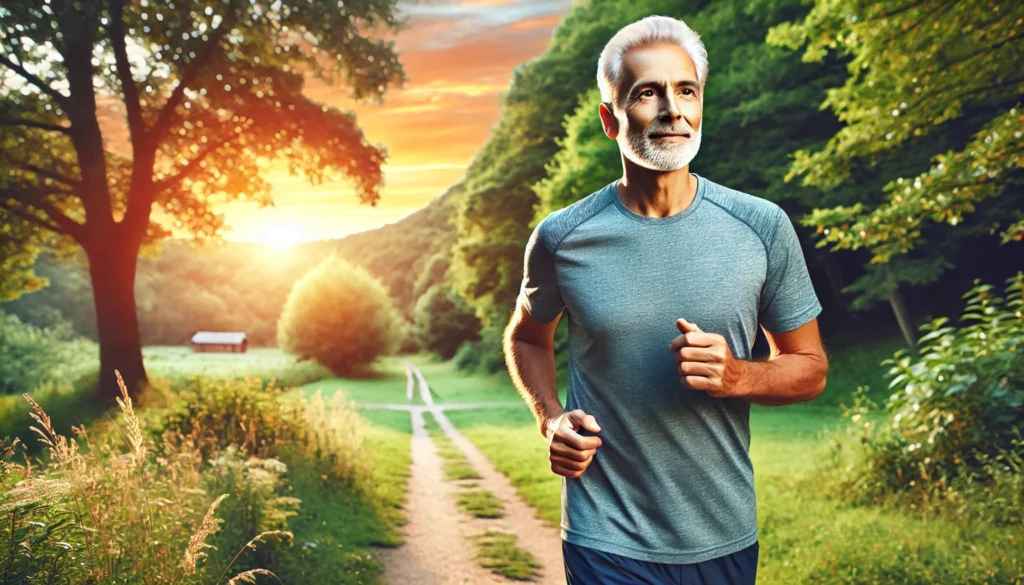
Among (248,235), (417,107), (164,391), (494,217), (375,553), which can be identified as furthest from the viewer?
(494,217)

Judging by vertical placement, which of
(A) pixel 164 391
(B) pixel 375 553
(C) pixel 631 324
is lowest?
(B) pixel 375 553

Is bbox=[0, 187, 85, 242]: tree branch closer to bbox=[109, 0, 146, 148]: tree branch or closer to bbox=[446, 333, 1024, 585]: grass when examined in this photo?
bbox=[109, 0, 146, 148]: tree branch

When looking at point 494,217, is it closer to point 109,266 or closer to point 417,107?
point 417,107

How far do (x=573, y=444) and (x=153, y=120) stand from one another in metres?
9.99

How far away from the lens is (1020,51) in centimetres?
641

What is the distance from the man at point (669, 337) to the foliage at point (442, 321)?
22.6m

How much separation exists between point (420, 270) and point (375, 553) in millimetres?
18864

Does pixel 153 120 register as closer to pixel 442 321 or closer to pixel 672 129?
pixel 672 129

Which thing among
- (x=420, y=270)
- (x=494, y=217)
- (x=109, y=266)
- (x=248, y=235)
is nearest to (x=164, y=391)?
(x=109, y=266)

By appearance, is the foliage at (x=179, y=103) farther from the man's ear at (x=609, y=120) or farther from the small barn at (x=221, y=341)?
the man's ear at (x=609, y=120)

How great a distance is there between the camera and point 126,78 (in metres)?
9.88

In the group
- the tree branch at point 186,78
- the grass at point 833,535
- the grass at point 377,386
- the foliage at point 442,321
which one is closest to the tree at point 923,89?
the grass at point 833,535

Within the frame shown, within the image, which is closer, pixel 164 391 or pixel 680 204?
pixel 680 204

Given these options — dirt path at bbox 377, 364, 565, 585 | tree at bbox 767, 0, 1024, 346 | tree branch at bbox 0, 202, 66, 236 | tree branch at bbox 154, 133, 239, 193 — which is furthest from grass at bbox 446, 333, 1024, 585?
tree branch at bbox 0, 202, 66, 236
